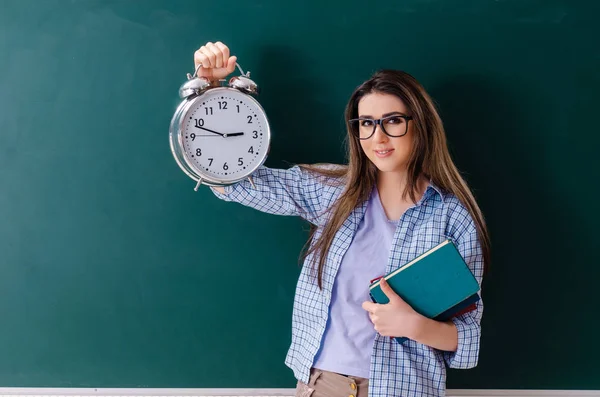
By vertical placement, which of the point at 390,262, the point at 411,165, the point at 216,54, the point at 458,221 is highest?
the point at 216,54

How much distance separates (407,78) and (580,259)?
84 centimetres

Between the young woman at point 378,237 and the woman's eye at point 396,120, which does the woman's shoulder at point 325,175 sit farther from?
the woman's eye at point 396,120

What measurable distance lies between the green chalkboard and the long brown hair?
0.22 metres

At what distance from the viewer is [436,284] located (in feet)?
4.15

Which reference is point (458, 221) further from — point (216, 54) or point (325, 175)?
point (216, 54)

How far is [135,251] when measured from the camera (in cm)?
170

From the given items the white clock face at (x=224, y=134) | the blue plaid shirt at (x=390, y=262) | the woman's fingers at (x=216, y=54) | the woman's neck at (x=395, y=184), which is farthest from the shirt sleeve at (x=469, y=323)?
the woman's fingers at (x=216, y=54)

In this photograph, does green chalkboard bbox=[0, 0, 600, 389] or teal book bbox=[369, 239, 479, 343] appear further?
green chalkboard bbox=[0, 0, 600, 389]

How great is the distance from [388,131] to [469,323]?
508 millimetres

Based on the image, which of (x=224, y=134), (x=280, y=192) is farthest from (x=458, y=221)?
(x=224, y=134)

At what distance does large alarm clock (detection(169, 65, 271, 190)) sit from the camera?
1.42 meters

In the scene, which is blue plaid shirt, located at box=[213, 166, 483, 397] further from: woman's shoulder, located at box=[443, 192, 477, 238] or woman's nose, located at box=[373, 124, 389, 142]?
woman's nose, located at box=[373, 124, 389, 142]

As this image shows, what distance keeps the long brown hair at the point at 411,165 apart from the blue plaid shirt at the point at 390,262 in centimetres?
2

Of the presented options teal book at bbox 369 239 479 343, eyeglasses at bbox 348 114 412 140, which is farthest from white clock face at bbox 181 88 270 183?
teal book at bbox 369 239 479 343
